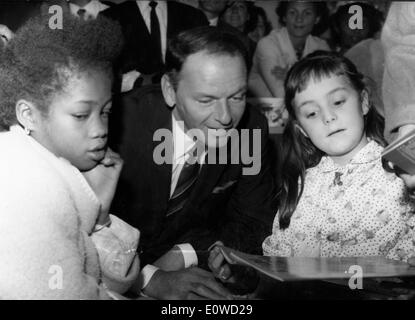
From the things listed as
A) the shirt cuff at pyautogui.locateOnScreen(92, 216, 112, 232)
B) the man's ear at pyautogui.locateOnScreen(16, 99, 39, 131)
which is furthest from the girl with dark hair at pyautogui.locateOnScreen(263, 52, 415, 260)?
the man's ear at pyautogui.locateOnScreen(16, 99, 39, 131)

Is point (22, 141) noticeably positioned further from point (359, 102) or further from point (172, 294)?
point (359, 102)

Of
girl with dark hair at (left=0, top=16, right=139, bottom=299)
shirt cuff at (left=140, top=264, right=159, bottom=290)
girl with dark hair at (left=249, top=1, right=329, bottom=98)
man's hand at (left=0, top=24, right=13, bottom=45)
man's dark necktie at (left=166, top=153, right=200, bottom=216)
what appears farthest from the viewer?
girl with dark hair at (left=249, top=1, right=329, bottom=98)

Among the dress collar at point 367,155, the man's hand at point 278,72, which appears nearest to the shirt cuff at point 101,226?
the dress collar at point 367,155

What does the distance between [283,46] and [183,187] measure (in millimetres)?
526

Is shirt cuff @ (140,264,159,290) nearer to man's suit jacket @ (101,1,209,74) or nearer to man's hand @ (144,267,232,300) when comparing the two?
man's hand @ (144,267,232,300)

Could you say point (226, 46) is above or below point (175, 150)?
above

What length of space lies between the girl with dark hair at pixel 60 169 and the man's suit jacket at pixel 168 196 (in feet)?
0.39

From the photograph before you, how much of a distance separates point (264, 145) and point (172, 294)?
386 millimetres

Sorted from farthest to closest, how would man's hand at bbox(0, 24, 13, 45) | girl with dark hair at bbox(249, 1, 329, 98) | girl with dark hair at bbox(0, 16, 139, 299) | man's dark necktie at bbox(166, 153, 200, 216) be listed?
1. girl with dark hair at bbox(249, 1, 329, 98)
2. man's dark necktie at bbox(166, 153, 200, 216)
3. man's hand at bbox(0, 24, 13, 45)
4. girl with dark hair at bbox(0, 16, 139, 299)

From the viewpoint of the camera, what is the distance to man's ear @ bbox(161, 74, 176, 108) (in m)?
1.17

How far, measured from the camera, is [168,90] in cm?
117

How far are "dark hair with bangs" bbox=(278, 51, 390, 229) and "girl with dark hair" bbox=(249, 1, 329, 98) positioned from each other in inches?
8.6

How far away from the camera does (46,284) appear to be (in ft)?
2.75

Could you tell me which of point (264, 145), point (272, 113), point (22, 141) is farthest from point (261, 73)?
point (22, 141)
